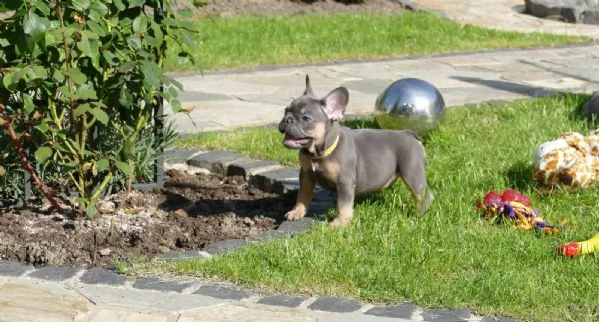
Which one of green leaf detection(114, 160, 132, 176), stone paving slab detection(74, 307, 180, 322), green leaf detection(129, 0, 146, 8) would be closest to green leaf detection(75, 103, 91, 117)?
green leaf detection(114, 160, 132, 176)

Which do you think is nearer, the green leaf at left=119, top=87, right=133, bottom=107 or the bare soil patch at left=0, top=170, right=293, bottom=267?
the bare soil patch at left=0, top=170, right=293, bottom=267

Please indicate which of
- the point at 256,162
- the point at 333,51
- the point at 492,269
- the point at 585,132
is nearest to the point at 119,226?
the point at 256,162

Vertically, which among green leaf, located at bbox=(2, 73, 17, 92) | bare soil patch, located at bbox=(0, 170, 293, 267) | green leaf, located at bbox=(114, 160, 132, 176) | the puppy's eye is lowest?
bare soil patch, located at bbox=(0, 170, 293, 267)

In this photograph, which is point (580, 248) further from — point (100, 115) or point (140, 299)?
point (100, 115)

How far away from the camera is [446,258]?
18.0ft

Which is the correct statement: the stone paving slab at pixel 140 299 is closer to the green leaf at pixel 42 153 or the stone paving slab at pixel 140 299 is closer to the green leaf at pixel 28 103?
the green leaf at pixel 42 153

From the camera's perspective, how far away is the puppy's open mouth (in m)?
5.84

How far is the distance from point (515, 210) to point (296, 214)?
1.16 metres

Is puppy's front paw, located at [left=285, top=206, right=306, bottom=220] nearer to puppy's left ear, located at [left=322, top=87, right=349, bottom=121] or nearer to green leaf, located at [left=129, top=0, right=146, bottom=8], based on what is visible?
puppy's left ear, located at [left=322, top=87, right=349, bottom=121]

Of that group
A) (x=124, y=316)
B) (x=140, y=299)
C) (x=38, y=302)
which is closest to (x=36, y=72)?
(x=38, y=302)

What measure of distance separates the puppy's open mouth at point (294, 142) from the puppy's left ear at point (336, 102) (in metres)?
0.20

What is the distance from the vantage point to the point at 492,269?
17.6ft

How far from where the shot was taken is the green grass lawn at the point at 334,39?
11758mm

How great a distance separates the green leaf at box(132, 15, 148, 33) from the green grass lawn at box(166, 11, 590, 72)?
5.10 m
